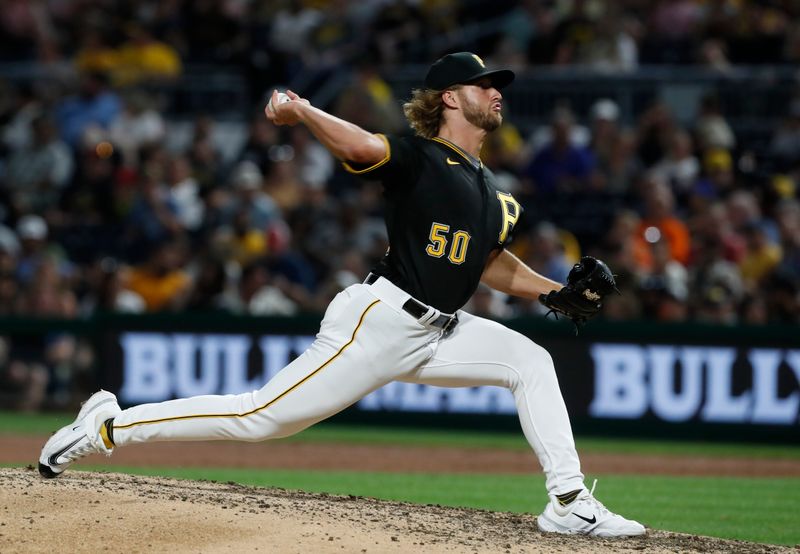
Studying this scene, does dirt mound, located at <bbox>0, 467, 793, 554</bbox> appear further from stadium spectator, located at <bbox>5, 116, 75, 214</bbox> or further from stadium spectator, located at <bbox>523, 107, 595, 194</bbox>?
stadium spectator, located at <bbox>5, 116, 75, 214</bbox>

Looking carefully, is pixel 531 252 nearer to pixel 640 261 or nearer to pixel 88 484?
pixel 640 261

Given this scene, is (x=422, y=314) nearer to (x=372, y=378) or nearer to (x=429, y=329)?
(x=429, y=329)

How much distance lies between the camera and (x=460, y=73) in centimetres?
586

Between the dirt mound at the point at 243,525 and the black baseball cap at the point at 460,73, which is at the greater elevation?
the black baseball cap at the point at 460,73

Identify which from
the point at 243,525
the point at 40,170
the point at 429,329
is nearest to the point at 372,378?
the point at 429,329

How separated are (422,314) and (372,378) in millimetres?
358

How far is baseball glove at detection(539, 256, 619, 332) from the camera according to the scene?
6.00m

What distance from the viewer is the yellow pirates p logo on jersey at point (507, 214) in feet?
19.8

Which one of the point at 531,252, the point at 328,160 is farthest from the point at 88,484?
the point at 328,160

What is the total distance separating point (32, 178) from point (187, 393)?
434 centimetres

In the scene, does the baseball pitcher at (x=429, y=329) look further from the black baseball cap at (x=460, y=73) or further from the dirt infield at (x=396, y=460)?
the dirt infield at (x=396, y=460)

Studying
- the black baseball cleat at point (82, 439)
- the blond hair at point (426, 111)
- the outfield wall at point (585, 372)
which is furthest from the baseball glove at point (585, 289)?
the outfield wall at point (585, 372)

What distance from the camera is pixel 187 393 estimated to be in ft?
40.8

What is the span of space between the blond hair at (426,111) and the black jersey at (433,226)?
265 millimetres
